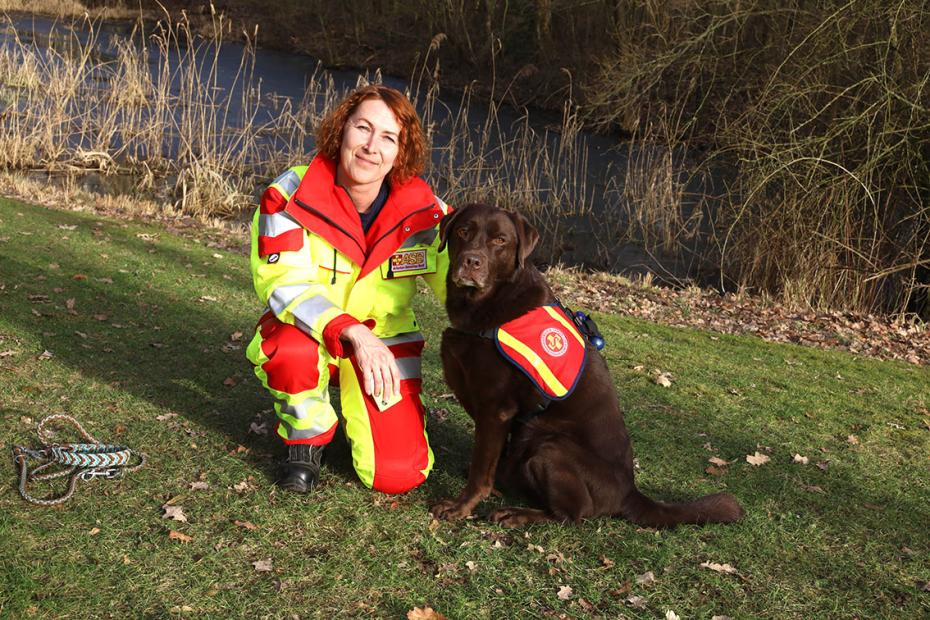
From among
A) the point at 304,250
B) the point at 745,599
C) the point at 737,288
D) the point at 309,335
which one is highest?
the point at 304,250

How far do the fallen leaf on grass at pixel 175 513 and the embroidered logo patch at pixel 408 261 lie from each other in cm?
130

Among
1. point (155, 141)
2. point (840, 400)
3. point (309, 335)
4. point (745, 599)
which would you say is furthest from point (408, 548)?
point (155, 141)

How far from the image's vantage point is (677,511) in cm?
355

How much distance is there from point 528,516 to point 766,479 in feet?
5.16

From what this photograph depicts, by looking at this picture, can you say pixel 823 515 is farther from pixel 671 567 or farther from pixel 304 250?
pixel 304 250

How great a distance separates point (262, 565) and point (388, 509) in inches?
26.3

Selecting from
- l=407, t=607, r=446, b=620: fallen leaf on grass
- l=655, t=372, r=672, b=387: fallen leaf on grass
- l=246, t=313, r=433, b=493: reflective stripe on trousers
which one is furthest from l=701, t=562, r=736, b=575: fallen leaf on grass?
l=655, t=372, r=672, b=387: fallen leaf on grass

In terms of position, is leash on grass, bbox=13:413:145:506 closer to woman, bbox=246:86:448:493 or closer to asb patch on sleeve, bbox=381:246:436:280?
woman, bbox=246:86:448:493

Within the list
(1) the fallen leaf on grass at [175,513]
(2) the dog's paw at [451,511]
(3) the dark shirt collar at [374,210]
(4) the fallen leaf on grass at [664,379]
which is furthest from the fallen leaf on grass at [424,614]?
(4) the fallen leaf on grass at [664,379]

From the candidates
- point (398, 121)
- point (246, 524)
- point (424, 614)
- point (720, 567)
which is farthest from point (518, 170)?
point (424, 614)

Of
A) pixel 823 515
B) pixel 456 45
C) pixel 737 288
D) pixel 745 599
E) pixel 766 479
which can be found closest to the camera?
pixel 745 599

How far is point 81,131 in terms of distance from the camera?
12227 mm

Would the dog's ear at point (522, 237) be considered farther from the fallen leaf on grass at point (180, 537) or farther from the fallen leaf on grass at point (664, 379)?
the fallen leaf on grass at point (664, 379)

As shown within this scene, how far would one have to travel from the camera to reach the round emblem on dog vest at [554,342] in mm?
3418
